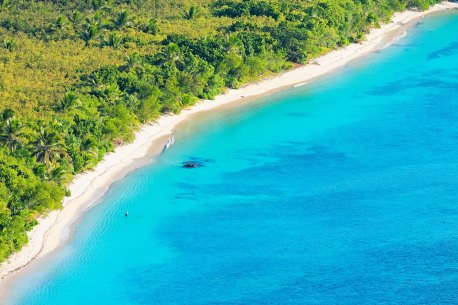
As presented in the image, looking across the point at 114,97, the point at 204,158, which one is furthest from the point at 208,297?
the point at 114,97

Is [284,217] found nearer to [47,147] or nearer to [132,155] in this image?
[132,155]

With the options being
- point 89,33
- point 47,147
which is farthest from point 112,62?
point 47,147

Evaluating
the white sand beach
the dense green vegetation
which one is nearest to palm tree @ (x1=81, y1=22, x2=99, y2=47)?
the dense green vegetation

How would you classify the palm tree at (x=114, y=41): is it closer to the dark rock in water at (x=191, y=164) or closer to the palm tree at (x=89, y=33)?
the palm tree at (x=89, y=33)

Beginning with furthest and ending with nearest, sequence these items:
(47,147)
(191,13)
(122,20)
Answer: (191,13) → (122,20) → (47,147)

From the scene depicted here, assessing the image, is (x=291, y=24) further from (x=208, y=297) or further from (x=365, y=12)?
(x=208, y=297)

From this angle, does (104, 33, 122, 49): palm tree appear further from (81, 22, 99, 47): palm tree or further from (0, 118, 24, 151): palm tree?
(0, 118, 24, 151): palm tree
